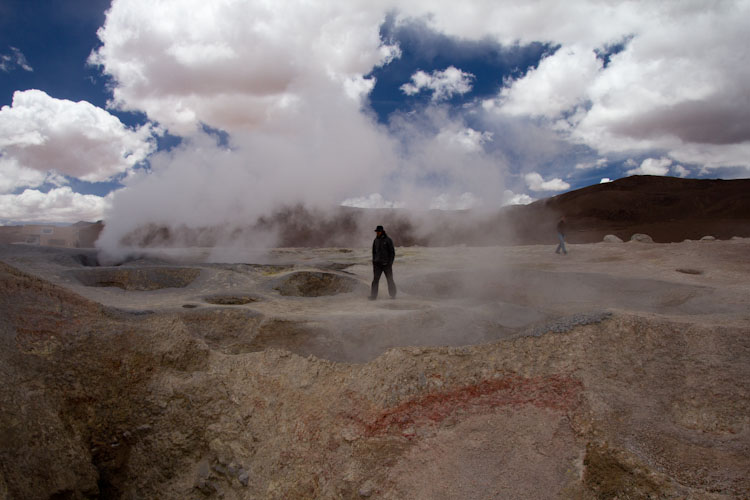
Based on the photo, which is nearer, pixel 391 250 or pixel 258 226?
pixel 391 250

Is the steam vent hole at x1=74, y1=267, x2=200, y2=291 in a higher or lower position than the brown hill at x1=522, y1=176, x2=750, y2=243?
lower

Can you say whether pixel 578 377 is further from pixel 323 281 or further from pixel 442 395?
pixel 323 281

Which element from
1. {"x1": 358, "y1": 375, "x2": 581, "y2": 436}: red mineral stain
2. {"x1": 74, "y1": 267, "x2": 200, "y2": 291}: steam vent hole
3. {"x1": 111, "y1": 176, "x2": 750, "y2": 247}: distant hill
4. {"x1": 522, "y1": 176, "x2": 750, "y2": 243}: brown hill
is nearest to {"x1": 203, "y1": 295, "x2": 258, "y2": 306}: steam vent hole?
{"x1": 74, "y1": 267, "x2": 200, "y2": 291}: steam vent hole

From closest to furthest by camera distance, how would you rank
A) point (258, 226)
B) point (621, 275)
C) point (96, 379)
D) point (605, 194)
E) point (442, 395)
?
point (442, 395) < point (96, 379) < point (621, 275) < point (258, 226) < point (605, 194)

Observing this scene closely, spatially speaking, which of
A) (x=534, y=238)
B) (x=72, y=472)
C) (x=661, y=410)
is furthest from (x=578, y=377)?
(x=534, y=238)

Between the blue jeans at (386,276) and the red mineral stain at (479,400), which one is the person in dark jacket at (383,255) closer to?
the blue jeans at (386,276)

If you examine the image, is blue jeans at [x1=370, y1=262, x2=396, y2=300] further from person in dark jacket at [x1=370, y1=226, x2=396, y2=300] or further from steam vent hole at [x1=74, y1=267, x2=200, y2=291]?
steam vent hole at [x1=74, y1=267, x2=200, y2=291]

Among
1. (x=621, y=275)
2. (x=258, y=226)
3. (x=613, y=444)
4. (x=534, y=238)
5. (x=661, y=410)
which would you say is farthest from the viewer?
(x=534, y=238)

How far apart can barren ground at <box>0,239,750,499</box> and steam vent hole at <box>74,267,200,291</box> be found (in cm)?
464

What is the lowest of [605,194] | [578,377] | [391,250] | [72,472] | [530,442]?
[72,472]

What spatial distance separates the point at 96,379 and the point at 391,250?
5.25 meters

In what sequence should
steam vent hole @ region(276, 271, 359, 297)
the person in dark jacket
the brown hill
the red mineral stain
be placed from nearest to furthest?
1. the red mineral stain
2. the person in dark jacket
3. steam vent hole @ region(276, 271, 359, 297)
4. the brown hill

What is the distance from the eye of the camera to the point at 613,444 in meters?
3.12

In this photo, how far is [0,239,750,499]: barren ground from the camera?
3.08 m
